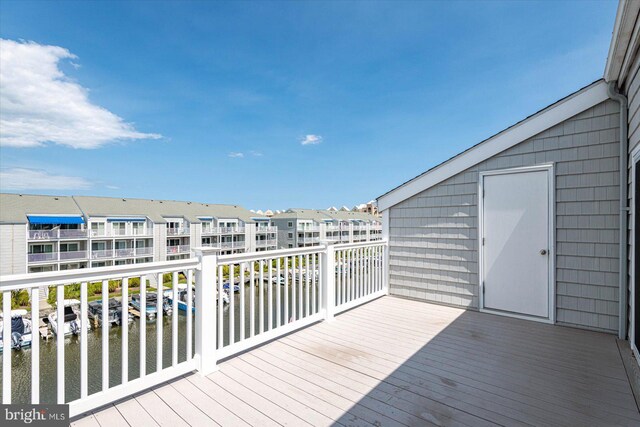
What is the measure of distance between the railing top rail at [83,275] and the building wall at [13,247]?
23.6m

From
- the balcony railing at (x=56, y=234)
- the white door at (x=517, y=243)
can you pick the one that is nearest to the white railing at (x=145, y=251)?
the balcony railing at (x=56, y=234)

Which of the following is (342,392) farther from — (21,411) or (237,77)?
(237,77)

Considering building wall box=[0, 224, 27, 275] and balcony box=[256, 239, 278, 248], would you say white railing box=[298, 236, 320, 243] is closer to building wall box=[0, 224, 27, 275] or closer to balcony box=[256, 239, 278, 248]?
balcony box=[256, 239, 278, 248]

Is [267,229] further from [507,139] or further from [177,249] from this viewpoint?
[507,139]

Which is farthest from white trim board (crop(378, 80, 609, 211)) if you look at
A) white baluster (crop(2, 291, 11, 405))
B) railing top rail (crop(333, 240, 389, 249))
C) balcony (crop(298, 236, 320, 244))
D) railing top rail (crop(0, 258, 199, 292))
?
balcony (crop(298, 236, 320, 244))

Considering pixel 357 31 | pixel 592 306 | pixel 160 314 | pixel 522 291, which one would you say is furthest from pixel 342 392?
pixel 357 31

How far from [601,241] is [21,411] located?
17.2 feet

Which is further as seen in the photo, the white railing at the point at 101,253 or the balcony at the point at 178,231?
the balcony at the point at 178,231

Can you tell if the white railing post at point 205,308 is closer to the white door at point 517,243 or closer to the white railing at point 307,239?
the white door at point 517,243

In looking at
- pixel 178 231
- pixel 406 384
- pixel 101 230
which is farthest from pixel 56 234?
pixel 406 384

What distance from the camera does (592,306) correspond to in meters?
3.34

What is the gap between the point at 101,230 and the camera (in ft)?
70.4

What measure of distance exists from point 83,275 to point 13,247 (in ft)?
78.5

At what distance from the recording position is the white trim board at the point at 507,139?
332cm
